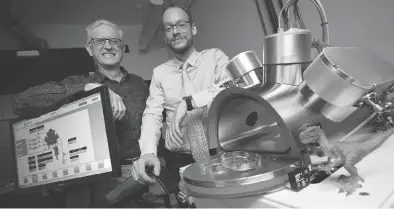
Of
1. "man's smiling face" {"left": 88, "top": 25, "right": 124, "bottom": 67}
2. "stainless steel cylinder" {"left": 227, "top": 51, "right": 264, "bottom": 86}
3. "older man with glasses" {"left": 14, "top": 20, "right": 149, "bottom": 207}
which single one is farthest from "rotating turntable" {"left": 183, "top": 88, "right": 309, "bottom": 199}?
"man's smiling face" {"left": 88, "top": 25, "right": 124, "bottom": 67}

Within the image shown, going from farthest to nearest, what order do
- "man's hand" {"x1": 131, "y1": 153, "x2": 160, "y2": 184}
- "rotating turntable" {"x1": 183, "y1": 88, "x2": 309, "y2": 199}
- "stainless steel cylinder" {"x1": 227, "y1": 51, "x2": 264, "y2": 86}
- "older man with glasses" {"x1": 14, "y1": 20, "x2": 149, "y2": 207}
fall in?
"older man with glasses" {"x1": 14, "y1": 20, "x2": 149, "y2": 207}
"man's hand" {"x1": 131, "y1": 153, "x2": 160, "y2": 184}
"stainless steel cylinder" {"x1": 227, "y1": 51, "x2": 264, "y2": 86}
"rotating turntable" {"x1": 183, "y1": 88, "x2": 309, "y2": 199}

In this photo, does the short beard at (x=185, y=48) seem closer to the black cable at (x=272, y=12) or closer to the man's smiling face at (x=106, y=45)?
the man's smiling face at (x=106, y=45)

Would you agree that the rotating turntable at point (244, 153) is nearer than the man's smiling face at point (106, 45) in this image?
Yes

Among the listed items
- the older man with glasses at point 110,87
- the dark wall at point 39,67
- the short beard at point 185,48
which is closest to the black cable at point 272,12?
the short beard at point 185,48

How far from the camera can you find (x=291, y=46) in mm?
615

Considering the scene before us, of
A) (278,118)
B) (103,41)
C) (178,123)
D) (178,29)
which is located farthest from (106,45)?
(278,118)

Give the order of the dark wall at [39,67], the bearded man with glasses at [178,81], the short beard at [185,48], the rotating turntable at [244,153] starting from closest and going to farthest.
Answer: the rotating turntable at [244,153] → the bearded man with glasses at [178,81] → the short beard at [185,48] → the dark wall at [39,67]

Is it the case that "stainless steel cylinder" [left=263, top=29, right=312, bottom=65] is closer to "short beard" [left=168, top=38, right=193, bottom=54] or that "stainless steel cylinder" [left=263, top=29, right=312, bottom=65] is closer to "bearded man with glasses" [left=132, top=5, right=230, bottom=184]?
"bearded man with glasses" [left=132, top=5, right=230, bottom=184]

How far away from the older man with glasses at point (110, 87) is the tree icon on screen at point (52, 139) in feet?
0.86

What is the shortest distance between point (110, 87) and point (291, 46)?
1.09m

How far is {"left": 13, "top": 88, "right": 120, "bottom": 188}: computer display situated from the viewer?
0.85 metres

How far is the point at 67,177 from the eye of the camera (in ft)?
2.96

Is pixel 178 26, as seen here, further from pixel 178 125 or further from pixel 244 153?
pixel 244 153

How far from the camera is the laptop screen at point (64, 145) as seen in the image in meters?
0.86
